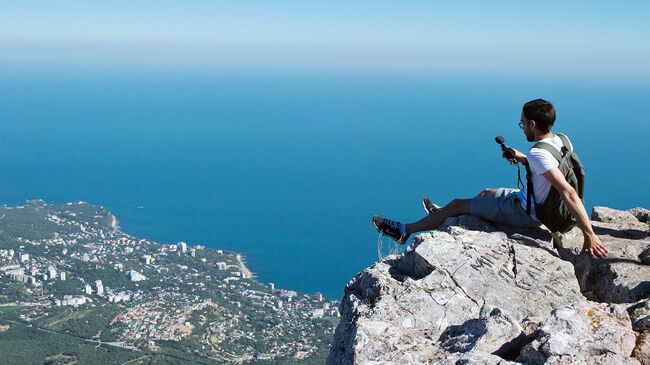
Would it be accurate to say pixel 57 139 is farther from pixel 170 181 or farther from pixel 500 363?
pixel 500 363

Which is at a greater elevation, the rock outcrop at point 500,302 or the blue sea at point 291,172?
the blue sea at point 291,172

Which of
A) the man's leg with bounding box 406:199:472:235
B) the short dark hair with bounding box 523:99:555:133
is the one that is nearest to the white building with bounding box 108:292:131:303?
the man's leg with bounding box 406:199:472:235

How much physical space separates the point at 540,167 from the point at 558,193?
1.29 ft

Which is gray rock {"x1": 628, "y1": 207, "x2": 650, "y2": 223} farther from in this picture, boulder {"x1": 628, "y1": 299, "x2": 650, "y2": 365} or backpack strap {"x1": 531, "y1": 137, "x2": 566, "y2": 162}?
boulder {"x1": 628, "y1": 299, "x2": 650, "y2": 365}

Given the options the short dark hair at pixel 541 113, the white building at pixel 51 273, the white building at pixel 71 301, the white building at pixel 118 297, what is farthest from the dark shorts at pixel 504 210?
the white building at pixel 51 273

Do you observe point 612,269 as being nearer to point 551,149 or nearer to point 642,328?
point 551,149

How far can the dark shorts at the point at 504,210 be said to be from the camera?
22.6ft

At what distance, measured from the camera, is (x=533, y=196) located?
21.7 feet

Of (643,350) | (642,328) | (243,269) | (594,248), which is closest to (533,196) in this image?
(594,248)

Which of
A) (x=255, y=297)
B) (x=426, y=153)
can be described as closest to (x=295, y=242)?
(x=255, y=297)

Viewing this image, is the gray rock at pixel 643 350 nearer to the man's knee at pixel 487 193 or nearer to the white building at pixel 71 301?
the man's knee at pixel 487 193

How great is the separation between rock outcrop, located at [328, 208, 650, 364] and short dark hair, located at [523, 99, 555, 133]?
4.08ft

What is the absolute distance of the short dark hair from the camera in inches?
250

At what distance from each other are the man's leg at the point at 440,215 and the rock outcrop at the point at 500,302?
0.33ft
